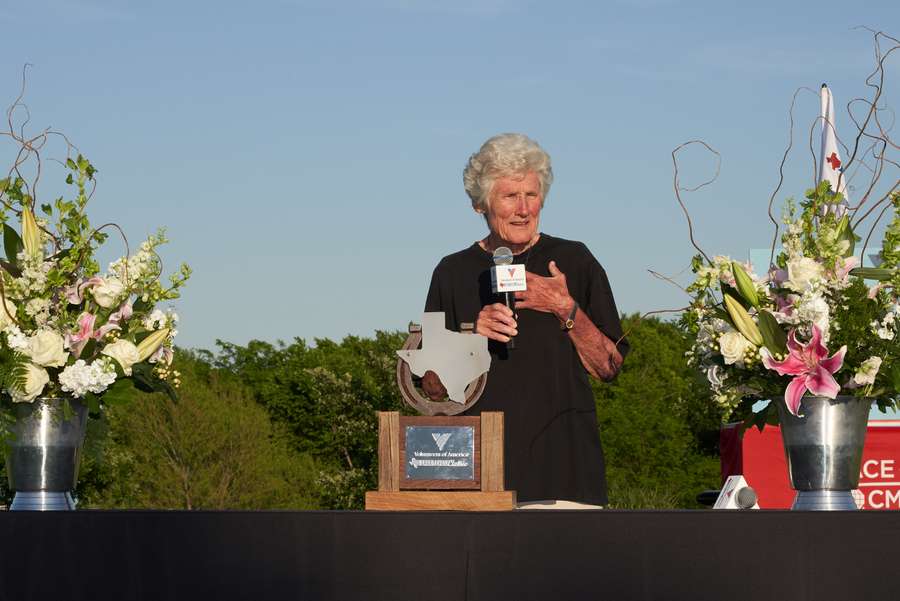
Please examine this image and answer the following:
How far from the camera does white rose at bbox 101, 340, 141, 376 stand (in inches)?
153

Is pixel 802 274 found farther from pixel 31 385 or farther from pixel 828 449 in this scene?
pixel 31 385

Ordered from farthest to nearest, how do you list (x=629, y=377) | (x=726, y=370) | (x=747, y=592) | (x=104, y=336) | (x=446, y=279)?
(x=629, y=377), (x=446, y=279), (x=104, y=336), (x=726, y=370), (x=747, y=592)

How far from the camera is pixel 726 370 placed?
366 centimetres

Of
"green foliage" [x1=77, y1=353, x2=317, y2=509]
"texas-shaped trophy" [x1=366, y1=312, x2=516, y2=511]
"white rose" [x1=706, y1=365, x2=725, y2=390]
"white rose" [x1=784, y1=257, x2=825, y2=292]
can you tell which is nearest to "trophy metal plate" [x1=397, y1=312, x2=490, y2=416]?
"texas-shaped trophy" [x1=366, y1=312, x2=516, y2=511]

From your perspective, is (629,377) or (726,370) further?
(629,377)

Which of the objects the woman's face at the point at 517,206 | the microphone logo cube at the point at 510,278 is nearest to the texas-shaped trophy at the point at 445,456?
the microphone logo cube at the point at 510,278

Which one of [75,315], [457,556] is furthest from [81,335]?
[457,556]

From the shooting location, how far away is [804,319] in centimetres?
347

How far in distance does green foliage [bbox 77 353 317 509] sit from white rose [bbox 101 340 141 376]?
2568 centimetres

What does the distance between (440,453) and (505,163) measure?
1.23 m

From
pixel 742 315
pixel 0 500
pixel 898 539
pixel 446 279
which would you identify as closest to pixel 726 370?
pixel 742 315

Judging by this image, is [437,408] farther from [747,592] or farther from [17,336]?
[17,336]

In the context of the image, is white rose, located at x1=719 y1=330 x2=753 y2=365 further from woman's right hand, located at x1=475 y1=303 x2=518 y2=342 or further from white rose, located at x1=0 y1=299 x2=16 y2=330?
white rose, located at x1=0 y1=299 x2=16 y2=330

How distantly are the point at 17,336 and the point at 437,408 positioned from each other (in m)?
1.24
